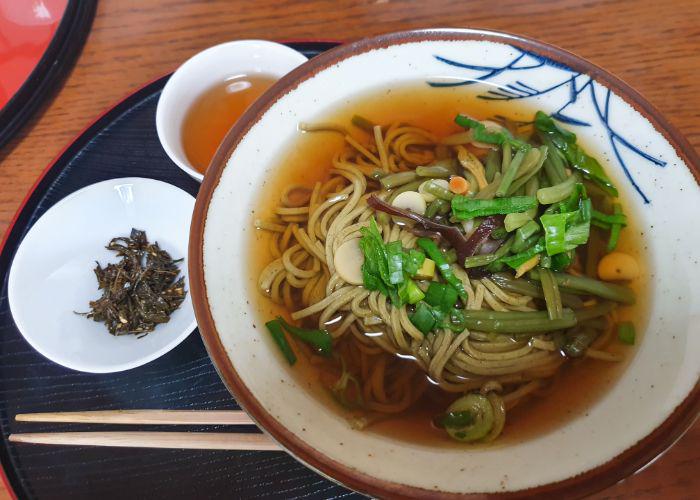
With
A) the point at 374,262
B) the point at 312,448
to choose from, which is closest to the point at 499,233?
the point at 374,262

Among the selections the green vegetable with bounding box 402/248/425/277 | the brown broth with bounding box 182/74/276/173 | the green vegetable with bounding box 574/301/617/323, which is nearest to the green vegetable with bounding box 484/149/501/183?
the green vegetable with bounding box 402/248/425/277

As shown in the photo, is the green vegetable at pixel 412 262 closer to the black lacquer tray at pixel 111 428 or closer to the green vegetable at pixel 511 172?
the green vegetable at pixel 511 172

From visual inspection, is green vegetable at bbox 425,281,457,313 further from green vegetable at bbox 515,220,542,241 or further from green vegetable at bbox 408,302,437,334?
green vegetable at bbox 515,220,542,241

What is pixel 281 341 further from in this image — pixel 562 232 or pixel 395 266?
pixel 562 232

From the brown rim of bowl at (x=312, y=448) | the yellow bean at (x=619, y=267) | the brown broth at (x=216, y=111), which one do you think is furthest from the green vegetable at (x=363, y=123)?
the yellow bean at (x=619, y=267)

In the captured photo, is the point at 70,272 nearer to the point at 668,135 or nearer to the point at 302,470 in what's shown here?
the point at 302,470

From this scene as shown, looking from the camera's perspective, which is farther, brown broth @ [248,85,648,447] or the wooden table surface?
the wooden table surface

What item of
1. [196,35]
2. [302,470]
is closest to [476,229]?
[302,470]
